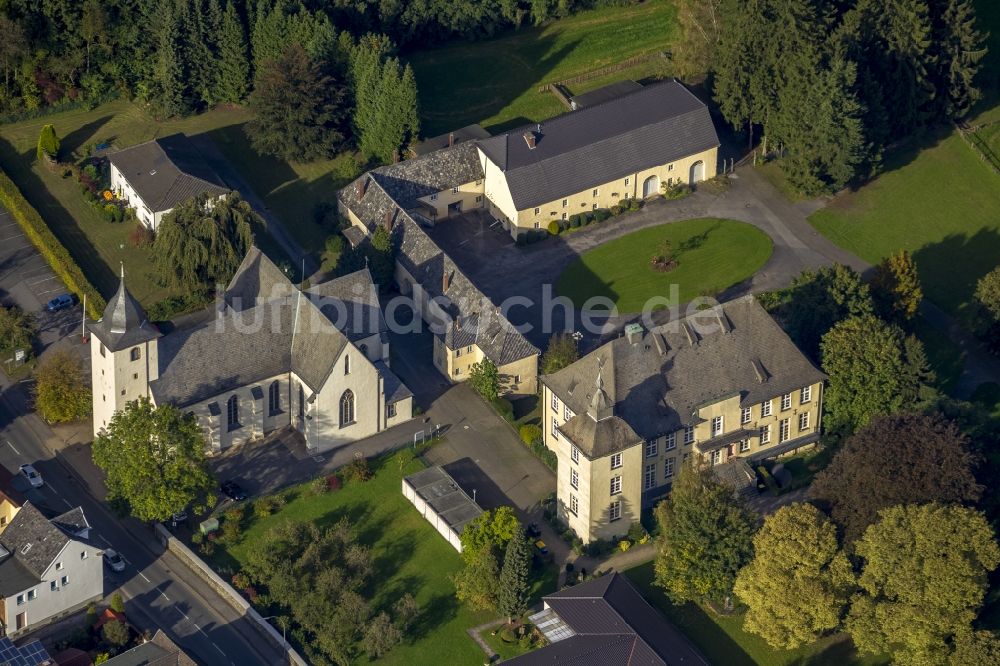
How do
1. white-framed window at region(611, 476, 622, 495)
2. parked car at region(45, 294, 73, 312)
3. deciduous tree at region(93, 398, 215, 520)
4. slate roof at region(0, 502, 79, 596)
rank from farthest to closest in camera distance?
parked car at region(45, 294, 73, 312)
deciduous tree at region(93, 398, 215, 520)
white-framed window at region(611, 476, 622, 495)
slate roof at region(0, 502, 79, 596)

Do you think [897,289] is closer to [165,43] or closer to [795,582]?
[795,582]

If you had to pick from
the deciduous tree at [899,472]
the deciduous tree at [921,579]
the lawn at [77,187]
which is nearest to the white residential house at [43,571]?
the lawn at [77,187]

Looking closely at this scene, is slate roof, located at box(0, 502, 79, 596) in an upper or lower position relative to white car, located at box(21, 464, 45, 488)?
upper

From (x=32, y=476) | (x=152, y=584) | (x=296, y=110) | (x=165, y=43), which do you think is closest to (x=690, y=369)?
(x=152, y=584)

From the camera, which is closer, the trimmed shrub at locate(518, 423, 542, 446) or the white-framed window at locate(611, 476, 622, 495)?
the white-framed window at locate(611, 476, 622, 495)

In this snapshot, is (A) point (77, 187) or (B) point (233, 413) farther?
(A) point (77, 187)

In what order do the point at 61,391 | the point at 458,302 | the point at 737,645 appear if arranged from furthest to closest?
1. the point at 458,302
2. the point at 61,391
3. the point at 737,645

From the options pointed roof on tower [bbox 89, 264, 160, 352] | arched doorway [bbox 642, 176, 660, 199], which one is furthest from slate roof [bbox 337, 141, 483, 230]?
pointed roof on tower [bbox 89, 264, 160, 352]

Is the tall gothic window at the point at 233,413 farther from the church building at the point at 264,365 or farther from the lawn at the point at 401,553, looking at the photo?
the lawn at the point at 401,553

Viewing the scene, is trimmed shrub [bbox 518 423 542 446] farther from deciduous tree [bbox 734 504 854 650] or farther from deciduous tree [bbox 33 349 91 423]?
deciduous tree [bbox 33 349 91 423]
